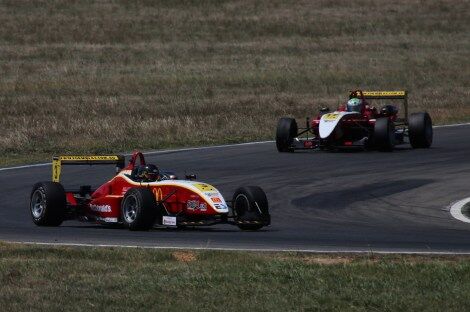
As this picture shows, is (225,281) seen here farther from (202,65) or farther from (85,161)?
(202,65)

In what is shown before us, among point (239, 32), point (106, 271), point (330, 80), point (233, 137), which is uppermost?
point (239, 32)

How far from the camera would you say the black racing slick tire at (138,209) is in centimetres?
1653

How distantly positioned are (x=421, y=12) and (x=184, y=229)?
58193 millimetres

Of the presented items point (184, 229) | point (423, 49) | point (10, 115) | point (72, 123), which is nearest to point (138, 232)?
point (184, 229)

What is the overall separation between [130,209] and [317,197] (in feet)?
14.9

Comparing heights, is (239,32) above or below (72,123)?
above

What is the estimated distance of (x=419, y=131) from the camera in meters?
28.6

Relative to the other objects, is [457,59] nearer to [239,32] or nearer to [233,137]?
[239,32]

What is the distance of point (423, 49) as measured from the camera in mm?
60500

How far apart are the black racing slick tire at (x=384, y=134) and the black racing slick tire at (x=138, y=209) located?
37.8 feet

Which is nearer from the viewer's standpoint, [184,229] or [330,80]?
[184,229]

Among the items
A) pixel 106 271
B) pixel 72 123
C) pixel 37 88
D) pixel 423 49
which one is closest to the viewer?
pixel 106 271

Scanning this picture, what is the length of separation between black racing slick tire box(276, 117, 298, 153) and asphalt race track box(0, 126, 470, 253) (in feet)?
1.63

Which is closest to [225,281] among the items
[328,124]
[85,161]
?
[85,161]
